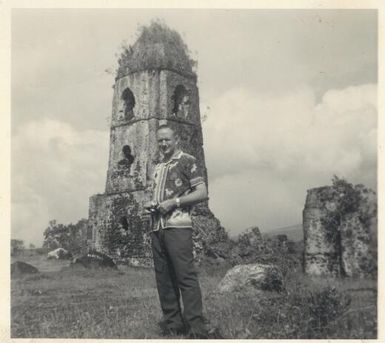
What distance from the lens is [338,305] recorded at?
503 centimetres

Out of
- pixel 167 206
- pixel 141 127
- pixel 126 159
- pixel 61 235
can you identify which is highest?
pixel 141 127

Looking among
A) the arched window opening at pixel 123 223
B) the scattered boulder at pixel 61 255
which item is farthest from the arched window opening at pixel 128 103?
the scattered boulder at pixel 61 255

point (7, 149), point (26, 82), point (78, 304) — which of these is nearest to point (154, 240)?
point (7, 149)

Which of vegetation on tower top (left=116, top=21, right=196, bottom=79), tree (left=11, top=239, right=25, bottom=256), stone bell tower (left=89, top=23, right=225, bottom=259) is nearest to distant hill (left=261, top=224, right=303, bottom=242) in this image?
stone bell tower (left=89, top=23, right=225, bottom=259)

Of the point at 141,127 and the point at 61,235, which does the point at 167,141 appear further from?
the point at 61,235

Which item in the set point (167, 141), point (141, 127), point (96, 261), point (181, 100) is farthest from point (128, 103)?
point (167, 141)

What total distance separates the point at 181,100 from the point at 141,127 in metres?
1.86

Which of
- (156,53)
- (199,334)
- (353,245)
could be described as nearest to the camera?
(199,334)

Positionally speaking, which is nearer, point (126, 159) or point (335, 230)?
point (335, 230)

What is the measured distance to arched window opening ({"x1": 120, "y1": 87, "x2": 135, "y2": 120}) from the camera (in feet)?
56.0

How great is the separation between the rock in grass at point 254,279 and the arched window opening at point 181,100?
988 centimetres

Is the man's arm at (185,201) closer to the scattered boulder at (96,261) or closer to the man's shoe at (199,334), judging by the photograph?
the man's shoe at (199,334)

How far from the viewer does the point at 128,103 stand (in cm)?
1742

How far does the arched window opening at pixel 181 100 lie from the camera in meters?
17.0
